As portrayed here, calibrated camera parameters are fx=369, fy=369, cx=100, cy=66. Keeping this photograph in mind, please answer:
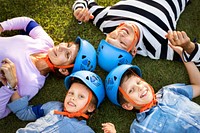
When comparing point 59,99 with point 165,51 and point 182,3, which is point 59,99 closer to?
point 165,51

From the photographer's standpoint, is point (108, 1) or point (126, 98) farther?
point (108, 1)

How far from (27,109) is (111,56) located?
0.71 m

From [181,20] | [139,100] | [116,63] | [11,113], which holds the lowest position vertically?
[11,113]

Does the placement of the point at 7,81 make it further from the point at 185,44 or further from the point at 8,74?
the point at 185,44

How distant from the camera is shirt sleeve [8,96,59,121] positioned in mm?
2570

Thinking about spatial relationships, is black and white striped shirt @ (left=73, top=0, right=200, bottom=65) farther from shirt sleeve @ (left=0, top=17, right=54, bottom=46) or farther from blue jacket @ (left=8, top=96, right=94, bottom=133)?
blue jacket @ (left=8, top=96, right=94, bottom=133)

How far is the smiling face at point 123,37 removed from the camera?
267 cm

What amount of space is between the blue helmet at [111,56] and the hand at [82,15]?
0.31 m

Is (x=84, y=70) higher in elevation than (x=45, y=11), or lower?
lower

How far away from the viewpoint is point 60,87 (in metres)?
2.84

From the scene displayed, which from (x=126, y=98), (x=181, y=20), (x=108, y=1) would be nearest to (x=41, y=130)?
(x=126, y=98)

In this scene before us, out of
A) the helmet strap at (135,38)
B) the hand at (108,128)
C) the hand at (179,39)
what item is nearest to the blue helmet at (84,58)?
the helmet strap at (135,38)

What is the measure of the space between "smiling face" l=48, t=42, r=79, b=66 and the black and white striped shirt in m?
0.41

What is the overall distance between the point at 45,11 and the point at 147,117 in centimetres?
121
